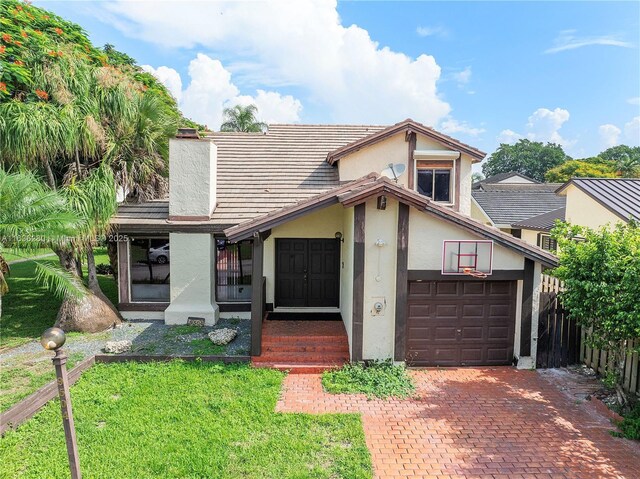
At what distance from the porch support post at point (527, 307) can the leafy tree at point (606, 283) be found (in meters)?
1.14

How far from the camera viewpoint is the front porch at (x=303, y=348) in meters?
9.66

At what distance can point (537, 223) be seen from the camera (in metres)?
23.1

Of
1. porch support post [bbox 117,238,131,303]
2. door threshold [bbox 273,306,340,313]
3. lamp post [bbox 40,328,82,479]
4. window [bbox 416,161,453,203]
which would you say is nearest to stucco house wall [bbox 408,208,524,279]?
door threshold [bbox 273,306,340,313]

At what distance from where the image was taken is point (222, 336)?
10.7 metres

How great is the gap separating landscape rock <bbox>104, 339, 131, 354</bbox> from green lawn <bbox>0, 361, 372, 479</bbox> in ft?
4.00

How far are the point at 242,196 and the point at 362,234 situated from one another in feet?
19.4

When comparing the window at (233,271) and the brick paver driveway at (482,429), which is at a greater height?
the window at (233,271)

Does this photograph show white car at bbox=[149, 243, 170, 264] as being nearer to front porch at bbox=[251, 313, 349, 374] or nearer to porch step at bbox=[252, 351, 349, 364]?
front porch at bbox=[251, 313, 349, 374]

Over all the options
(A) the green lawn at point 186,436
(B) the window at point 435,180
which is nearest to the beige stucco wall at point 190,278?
(A) the green lawn at point 186,436

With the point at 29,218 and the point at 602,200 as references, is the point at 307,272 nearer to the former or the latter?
the point at 29,218

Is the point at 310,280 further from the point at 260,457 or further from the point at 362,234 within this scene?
the point at 260,457

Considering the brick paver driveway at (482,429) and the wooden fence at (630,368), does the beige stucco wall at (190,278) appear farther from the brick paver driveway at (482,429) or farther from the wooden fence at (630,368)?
the wooden fence at (630,368)

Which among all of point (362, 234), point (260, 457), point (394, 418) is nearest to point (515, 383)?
point (394, 418)

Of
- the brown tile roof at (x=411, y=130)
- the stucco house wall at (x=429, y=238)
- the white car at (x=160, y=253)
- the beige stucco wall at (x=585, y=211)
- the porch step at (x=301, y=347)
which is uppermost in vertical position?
the brown tile roof at (x=411, y=130)
